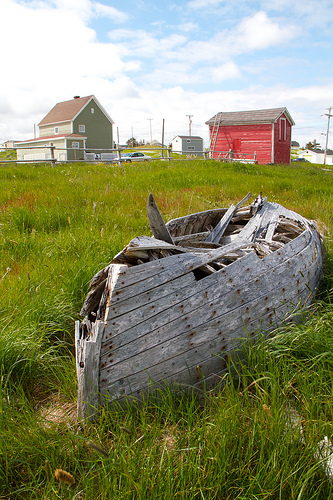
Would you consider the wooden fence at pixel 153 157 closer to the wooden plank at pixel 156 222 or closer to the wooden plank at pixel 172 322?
the wooden plank at pixel 156 222

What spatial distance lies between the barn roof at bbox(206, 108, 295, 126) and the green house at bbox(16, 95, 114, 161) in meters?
13.6

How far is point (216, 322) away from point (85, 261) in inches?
73.4

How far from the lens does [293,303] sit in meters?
3.00

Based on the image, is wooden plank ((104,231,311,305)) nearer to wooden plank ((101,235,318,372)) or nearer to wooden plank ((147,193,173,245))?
wooden plank ((101,235,318,372))

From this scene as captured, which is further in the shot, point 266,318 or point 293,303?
point 293,303

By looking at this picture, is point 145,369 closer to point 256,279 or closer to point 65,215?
point 256,279

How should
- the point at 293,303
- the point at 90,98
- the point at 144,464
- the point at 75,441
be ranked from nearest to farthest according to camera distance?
the point at 144,464 → the point at 75,441 → the point at 293,303 → the point at 90,98

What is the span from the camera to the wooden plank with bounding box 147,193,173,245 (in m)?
2.48

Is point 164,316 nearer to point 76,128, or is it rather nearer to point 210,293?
point 210,293

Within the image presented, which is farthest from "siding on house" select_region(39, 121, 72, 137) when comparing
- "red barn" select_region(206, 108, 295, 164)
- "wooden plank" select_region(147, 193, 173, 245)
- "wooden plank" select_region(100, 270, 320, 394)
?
"wooden plank" select_region(100, 270, 320, 394)

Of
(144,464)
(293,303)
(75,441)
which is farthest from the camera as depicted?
(293,303)

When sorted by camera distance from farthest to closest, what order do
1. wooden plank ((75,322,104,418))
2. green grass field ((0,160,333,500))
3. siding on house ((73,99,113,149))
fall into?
1. siding on house ((73,99,113,149))
2. wooden plank ((75,322,104,418))
3. green grass field ((0,160,333,500))

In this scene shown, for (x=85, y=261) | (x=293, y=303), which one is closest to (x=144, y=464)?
(x=293, y=303)

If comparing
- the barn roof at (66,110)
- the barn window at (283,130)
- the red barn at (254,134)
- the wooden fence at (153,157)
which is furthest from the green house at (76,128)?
the barn window at (283,130)
